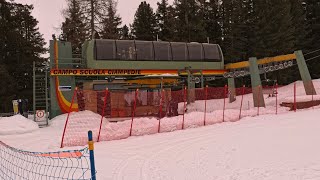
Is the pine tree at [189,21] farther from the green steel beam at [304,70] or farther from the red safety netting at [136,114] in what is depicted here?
the red safety netting at [136,114]

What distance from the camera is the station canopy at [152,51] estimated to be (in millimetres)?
25062

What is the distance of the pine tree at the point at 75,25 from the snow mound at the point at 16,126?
61.8 feet

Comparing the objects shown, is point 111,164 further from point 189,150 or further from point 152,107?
point 152,107

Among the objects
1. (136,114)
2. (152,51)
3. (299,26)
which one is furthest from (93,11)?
(299,26)

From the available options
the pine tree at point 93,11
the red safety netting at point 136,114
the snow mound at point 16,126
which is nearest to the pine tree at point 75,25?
the pine tree at point 93,11

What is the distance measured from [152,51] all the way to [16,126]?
12858 mm

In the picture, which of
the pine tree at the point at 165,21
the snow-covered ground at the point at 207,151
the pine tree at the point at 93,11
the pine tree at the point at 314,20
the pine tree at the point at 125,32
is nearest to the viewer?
the snow-covered ground at the point at 207,151

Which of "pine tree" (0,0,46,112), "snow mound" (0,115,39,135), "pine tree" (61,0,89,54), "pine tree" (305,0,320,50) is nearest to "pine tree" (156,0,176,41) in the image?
"pine tree" (61,0,89,54)

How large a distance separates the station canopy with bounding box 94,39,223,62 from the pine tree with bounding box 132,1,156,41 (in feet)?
71.1

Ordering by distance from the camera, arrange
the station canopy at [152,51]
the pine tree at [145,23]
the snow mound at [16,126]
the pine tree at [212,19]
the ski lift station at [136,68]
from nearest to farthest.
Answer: the snow mound at [16,126] < the ski lift station at [136,68] < the station canopy at [152,51] < the pine tree at [212,19] < the pine tree at [145,23]

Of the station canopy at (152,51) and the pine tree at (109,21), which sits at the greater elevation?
the pine tree at (109,21)

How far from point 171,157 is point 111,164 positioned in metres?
1.87

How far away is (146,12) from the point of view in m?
50.8

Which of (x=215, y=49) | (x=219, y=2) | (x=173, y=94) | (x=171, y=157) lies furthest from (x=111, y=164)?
(x=219, y=2)
